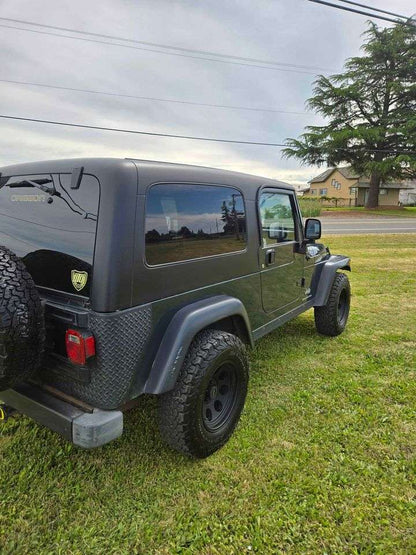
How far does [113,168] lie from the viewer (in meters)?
1.83

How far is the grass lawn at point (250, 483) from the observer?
1.79 m

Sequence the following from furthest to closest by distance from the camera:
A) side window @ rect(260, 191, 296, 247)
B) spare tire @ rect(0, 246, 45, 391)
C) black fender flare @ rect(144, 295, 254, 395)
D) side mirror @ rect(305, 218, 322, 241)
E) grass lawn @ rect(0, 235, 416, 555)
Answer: side mirror @ rect(305, 218, 322, 241) < side window @ rect(260, 191, 296, 247) < black fender flare @ rect(144, 295, 254, 395) < grass lawn @ rect(0, 235, 416, 555) < spare tire @ rect(0, 246, 45, 391)

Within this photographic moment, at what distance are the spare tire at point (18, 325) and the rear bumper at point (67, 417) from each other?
0.23 meters

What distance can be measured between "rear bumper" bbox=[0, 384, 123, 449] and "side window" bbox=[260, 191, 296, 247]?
6.33 ft

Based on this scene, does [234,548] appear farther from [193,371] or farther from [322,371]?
[322,371]

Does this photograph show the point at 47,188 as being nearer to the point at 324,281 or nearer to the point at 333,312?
the point at 324,281

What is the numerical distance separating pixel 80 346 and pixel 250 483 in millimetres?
1340

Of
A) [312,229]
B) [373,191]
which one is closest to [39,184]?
[312,229]

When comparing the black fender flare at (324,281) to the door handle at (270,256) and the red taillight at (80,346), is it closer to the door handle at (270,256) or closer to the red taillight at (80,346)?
the door handle at (270,256)

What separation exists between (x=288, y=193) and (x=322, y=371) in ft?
6.08

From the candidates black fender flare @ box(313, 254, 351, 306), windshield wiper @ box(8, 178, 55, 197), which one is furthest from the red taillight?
black fender flare @ box(313, 254, 351, 306)

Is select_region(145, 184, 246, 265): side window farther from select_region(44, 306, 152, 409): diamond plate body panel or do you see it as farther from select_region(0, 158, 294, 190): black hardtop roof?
select_region(44, 306, 152, 409): diamond plate body panel

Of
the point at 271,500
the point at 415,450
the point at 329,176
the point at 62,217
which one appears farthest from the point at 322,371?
the point at 329,176

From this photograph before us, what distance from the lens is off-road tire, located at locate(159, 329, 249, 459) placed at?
2088 millimetres
